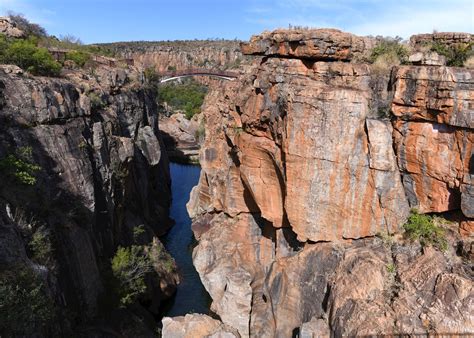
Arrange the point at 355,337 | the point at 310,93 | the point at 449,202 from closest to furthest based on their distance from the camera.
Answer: the point at 355,337 < the point at 449,202 < the point at 310,93

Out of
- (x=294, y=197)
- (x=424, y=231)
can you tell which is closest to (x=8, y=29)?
(x=294, y=197)

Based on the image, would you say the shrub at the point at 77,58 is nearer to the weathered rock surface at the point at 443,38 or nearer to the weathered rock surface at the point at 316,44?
the weathered rock surface at the point at 316,44

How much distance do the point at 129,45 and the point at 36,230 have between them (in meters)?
97.9

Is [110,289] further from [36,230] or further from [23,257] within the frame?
[23,257]

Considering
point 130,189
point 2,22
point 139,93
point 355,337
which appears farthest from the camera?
point 139,93

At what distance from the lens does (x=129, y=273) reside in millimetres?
17969

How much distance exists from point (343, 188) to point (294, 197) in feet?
5.83

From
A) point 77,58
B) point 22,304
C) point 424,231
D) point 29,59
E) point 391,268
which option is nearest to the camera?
point 22,304

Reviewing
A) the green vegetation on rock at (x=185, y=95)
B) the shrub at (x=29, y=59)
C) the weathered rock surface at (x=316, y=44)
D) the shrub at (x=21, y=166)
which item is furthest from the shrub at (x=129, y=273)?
the green vegetation on rock at (x=185, y=95)

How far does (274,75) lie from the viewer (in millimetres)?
14844

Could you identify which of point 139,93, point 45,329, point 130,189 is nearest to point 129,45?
point 139,93

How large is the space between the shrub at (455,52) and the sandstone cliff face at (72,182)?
542 inches

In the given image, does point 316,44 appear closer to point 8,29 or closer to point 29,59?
point 29,59

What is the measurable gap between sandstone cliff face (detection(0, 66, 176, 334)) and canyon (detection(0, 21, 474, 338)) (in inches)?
2.7
